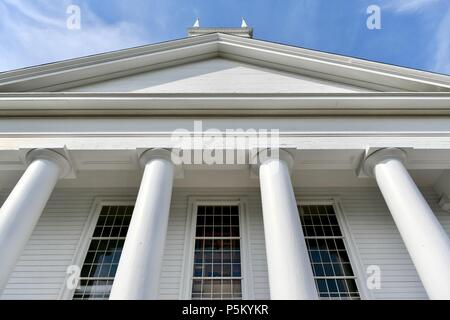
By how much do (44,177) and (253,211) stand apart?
19.4ft

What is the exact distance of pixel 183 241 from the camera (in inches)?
365

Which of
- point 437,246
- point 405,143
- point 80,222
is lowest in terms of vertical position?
point 437,246

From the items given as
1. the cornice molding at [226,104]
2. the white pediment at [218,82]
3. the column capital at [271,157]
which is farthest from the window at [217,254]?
the white pediment at [218,82]

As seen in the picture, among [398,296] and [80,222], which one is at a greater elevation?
[80,222]

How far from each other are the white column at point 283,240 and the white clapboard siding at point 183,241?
2457 mm

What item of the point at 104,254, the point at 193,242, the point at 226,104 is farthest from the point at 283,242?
the point at 104,254

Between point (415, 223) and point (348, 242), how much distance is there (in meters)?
2.88

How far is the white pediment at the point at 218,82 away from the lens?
1075 cm

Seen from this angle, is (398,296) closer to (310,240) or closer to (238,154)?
(310,240)

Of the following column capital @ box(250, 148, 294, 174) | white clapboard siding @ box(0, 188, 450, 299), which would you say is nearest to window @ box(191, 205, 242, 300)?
white clapboard siding @ box(0, 188, 450, 299)

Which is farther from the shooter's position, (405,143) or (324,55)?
(324,55)

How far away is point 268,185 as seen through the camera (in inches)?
294

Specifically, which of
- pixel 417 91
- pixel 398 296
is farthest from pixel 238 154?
pixel 417 91

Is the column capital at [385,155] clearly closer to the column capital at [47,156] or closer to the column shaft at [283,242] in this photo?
the column shaft at [283,242]
